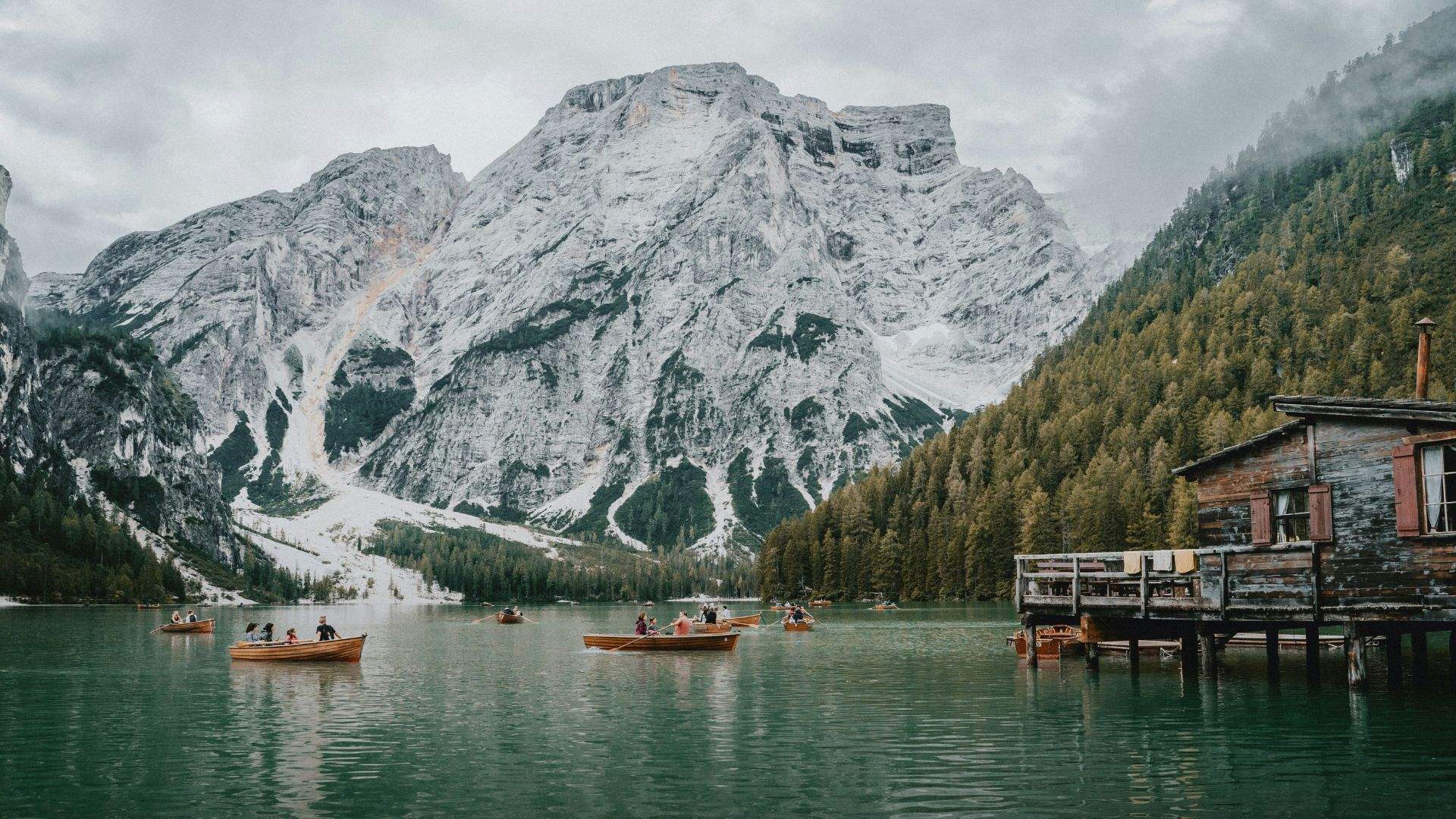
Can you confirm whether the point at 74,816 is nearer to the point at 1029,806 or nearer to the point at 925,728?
the point at 1029,806

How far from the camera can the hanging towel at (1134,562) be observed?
5031cm

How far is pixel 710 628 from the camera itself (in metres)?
84.2

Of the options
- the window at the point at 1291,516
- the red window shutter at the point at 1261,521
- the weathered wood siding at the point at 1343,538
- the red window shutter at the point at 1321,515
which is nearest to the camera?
the weathered wood siding at the point at 1343,538

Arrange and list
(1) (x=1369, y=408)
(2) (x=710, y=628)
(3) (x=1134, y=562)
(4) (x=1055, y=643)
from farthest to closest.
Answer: (2) (x=710, y=628) < (4) (x=1055, y=643) < (3) (x=1134, y=562) < (1) (x=1369, y=408)

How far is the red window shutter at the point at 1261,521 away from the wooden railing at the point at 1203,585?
38 cm

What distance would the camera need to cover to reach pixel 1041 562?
63.4 meters

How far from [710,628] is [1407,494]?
53035mm

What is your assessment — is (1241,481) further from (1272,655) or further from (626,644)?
(626,644)

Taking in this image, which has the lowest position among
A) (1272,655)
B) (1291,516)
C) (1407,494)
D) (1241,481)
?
(1272,655)

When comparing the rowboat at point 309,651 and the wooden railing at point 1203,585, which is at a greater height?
the wooden railing at point 1203,585

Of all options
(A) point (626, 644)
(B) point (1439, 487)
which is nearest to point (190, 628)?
(A) point (626, 644)

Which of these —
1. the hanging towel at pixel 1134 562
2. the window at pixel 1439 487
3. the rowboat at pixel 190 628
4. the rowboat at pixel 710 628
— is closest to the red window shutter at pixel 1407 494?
the window at pixel 1439 487

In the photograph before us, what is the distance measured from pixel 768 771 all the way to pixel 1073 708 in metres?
17.7

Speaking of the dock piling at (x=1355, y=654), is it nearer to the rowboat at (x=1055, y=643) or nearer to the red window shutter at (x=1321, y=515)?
the red window shutter at (x=1321, y=515)
